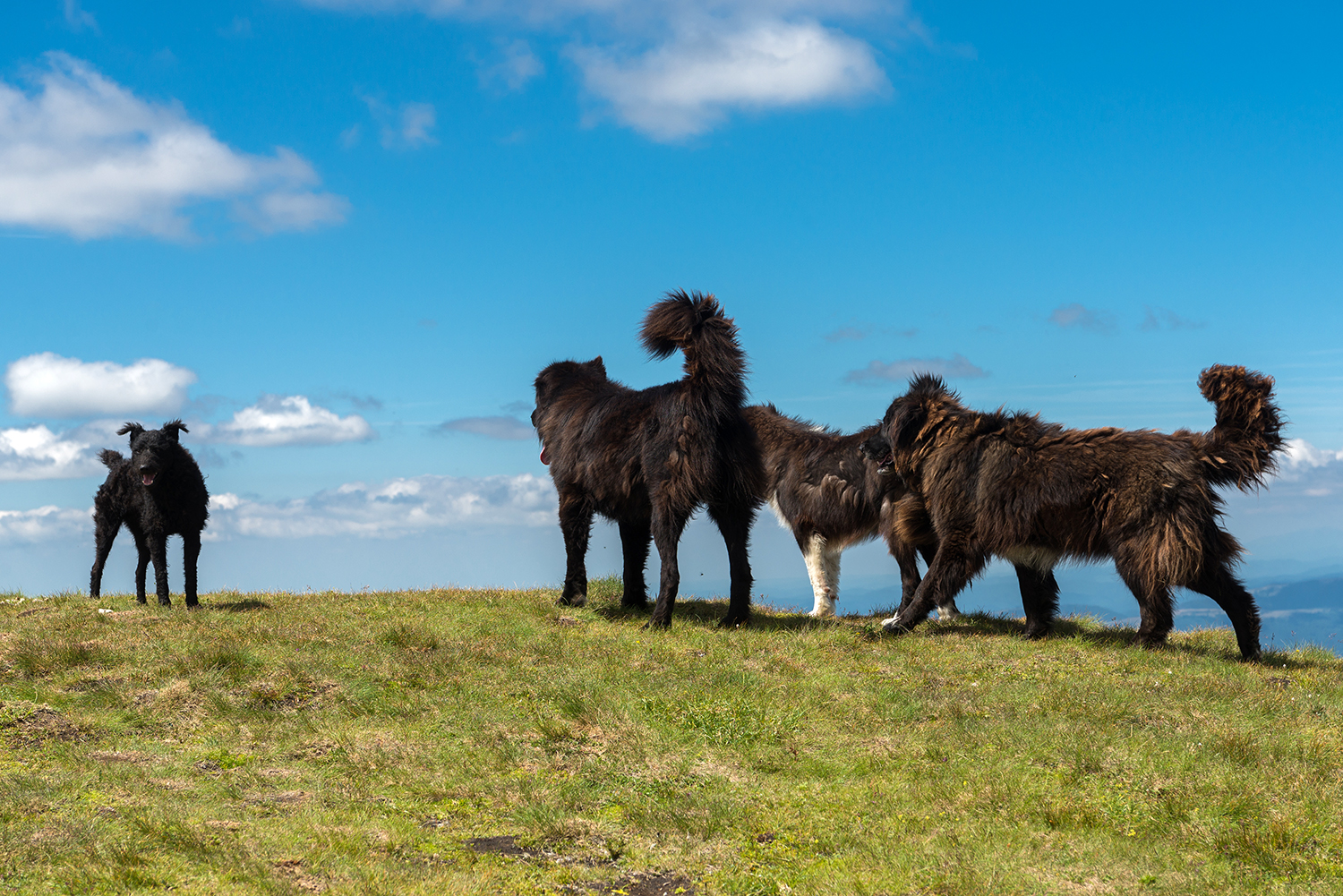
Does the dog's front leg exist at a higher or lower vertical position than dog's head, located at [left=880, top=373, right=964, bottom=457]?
lower

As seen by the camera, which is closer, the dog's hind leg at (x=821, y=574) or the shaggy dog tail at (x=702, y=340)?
the shaggy dog tail at (x=702, y=340)

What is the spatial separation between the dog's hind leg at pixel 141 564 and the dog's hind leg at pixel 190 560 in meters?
0.84

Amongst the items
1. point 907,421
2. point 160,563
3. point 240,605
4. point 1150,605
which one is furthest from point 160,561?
point 1150,605

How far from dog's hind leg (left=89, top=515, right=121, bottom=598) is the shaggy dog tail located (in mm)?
9081

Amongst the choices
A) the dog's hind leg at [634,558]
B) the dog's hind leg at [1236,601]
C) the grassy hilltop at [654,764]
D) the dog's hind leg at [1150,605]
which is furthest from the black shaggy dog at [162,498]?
the dog's hind leg at [1236,601]

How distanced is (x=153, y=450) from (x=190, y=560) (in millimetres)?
1589

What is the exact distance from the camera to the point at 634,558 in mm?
13008

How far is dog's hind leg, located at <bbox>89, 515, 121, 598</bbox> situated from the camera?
49.8 ft

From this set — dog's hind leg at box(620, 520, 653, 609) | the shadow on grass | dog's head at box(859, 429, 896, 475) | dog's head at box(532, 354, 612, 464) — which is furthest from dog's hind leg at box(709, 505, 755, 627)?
the shadow on grass

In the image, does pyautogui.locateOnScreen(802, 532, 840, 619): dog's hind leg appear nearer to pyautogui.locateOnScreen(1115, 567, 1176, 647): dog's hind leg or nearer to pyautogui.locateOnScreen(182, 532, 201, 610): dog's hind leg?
pyautogui.locateOnScreen(1115, 567, 1176, 647): dog's hind leg

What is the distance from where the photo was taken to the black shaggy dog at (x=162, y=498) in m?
13.3

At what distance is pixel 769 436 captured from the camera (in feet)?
49.5

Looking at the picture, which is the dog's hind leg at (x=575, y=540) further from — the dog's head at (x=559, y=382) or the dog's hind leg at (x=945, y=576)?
the dog's hind leg at (x=945, y=576)

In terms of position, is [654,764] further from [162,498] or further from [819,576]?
[162,498]
